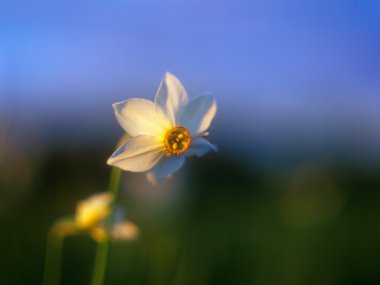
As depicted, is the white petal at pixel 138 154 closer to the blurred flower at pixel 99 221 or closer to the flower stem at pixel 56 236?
the blurred flower at pixel 99 221

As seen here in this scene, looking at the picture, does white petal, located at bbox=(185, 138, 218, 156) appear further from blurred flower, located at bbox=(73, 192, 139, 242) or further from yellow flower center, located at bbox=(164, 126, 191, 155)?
blurred flower, located at bbox=(73, 192, 139, 242)

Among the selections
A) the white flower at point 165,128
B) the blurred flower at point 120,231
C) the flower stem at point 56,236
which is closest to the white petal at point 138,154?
the white flower at point 165,128

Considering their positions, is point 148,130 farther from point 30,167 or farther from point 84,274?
point 30,167

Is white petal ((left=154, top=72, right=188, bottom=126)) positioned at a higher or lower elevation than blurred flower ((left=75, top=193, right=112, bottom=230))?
higher

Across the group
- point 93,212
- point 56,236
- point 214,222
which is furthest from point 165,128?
point 214,222

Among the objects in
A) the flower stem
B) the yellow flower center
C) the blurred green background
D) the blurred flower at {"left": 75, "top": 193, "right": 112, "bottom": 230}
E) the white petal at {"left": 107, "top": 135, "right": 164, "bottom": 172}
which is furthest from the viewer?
the blurred green background

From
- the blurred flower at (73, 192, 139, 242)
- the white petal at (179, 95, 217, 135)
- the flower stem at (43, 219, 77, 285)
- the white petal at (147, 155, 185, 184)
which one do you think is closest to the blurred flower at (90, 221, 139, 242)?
the blurred flower at (73, 192, 139, 242)

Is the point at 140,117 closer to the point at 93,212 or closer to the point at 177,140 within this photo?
the point at 177,140
